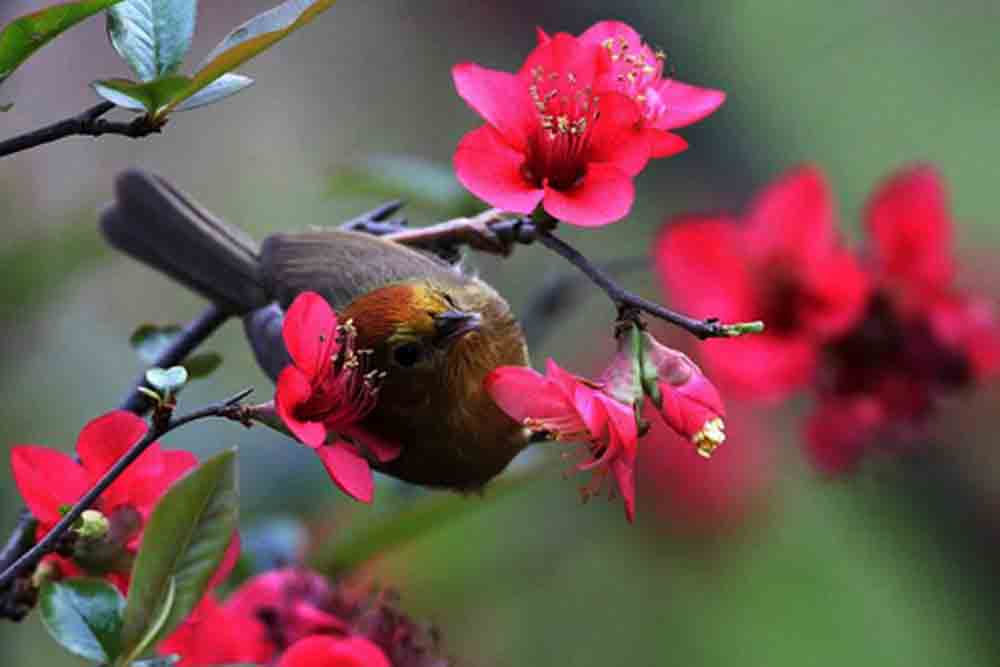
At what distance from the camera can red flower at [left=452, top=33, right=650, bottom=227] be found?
1099mm

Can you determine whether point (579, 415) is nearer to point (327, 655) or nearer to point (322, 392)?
point (322, 392)

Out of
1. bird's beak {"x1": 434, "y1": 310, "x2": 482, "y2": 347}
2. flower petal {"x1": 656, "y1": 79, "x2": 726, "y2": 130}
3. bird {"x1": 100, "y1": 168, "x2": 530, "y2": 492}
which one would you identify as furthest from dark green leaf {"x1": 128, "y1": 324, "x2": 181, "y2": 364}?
flower petal {"x1": 656, "y1": 79, "x2": 726, "y2": 130}

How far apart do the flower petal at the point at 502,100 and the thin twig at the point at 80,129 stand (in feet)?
0.80

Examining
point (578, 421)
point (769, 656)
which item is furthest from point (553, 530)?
point (578, 421)

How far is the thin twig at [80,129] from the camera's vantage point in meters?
0.93

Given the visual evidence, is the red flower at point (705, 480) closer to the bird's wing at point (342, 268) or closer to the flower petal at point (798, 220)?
the flower petal at point (798, 220)

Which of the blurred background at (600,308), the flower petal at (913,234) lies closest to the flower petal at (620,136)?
the blurred background at (600,308)

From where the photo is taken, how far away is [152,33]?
106cm

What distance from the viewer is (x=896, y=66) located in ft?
16.4

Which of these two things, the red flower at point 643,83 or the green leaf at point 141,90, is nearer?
the green leaf at point 141,90

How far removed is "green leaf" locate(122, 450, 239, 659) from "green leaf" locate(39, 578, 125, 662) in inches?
0.6

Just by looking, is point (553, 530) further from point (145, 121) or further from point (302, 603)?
point (145, 121)

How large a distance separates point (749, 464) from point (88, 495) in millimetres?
2633

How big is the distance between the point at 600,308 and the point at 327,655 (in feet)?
8.82
